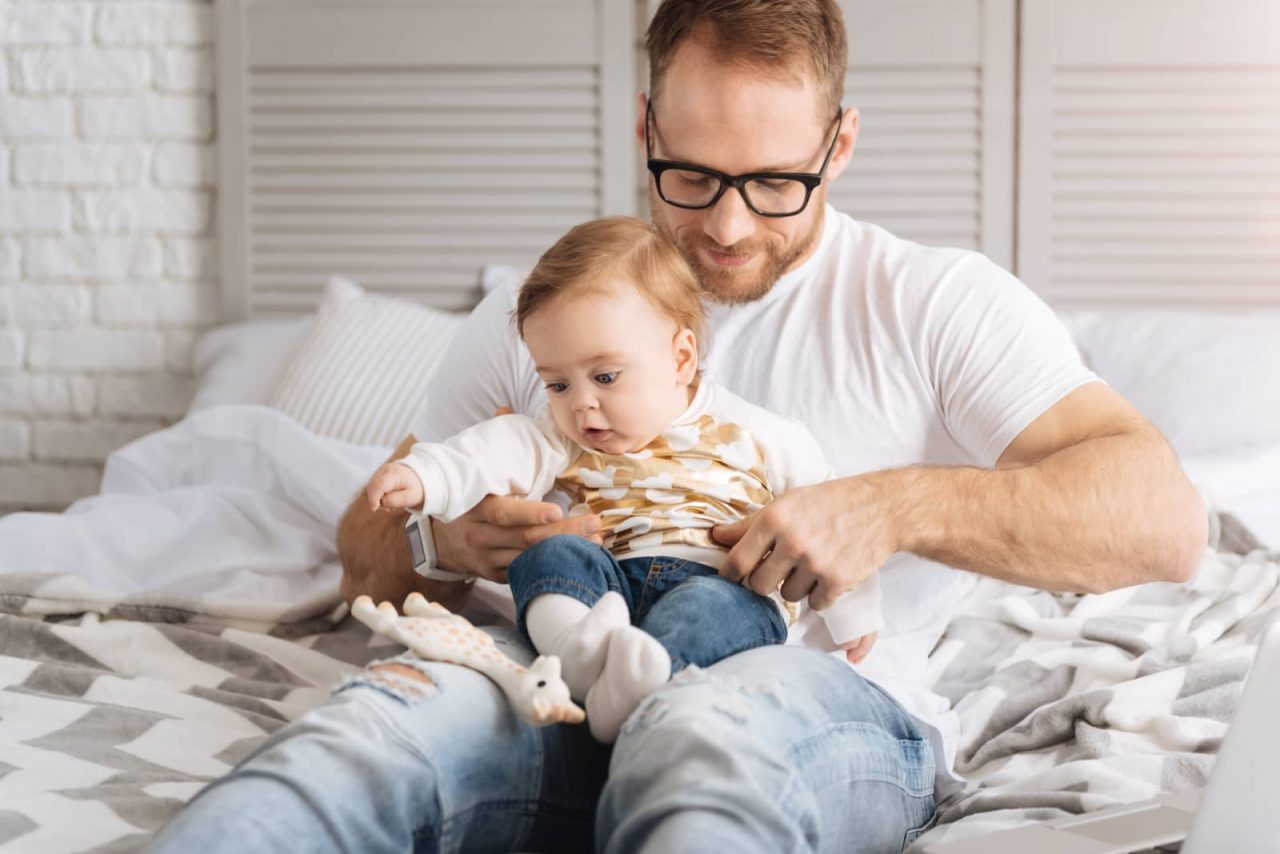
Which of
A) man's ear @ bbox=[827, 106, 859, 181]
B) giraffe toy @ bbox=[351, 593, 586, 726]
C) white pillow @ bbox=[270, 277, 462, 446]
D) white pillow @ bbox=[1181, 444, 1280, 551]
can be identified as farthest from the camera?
white pillow @ bbox=[270, 277, 462, 446]

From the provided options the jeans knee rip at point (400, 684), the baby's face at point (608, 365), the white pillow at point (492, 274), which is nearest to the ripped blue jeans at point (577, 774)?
the jeans knee rip at point (400, 684)

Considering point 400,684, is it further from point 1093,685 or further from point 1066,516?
point 1093,685

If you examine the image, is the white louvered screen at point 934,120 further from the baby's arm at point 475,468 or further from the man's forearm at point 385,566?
the baby's arm at point 475,468

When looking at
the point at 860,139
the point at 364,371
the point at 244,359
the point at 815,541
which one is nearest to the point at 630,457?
the point at 815,541

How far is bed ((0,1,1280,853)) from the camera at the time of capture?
1.16 m

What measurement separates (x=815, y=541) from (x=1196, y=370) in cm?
147

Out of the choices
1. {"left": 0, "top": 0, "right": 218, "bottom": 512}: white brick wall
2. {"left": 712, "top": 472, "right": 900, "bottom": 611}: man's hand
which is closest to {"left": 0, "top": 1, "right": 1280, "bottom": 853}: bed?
{"left": 0, "top": 0, "right": 218, "bottom": 512}: white brick wall

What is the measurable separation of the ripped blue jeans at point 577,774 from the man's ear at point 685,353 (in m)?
0.28

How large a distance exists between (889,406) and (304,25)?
2.00 metres

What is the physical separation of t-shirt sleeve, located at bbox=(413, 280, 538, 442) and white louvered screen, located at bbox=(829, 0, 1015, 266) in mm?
1459

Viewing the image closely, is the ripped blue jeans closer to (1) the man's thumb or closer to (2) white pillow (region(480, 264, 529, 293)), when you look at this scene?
(1) the man's thumb

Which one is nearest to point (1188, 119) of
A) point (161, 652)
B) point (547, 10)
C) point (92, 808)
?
point (547, 10)

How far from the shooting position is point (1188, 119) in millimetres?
2713

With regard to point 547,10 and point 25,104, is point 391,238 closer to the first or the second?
point 547,10
